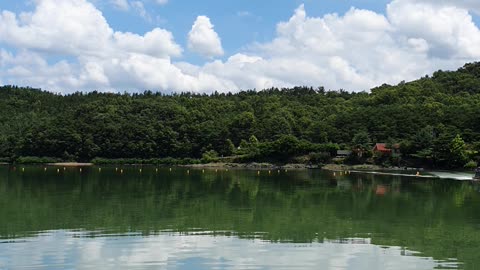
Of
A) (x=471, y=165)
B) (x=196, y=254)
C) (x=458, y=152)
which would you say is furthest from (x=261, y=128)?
(x=196, y=254)

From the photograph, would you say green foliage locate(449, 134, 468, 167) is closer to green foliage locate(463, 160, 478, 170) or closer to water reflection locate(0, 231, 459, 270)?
green foliage locate(463, 160, 478, 170)

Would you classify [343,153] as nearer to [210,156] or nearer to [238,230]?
[210,156]

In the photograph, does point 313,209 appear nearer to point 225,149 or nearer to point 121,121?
point 225,149

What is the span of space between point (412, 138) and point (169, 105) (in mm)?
68042

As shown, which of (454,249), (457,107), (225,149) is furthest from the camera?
(225,149)

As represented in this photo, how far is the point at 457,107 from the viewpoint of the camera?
346 ft

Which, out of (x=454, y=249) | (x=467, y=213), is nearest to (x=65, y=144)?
(x=467, y=213)

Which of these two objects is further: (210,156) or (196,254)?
(210,156)

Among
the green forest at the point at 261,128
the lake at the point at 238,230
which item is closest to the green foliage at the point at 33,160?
the green forest at the point at 261,128

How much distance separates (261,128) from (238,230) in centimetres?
9758

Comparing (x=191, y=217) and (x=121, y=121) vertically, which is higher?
(x=121, y=121)

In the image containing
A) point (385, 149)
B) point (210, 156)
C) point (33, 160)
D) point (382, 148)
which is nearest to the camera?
point (385, 149)

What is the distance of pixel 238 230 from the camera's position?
25281 millimetres

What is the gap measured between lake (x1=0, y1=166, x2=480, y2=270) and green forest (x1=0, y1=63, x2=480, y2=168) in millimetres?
49034
